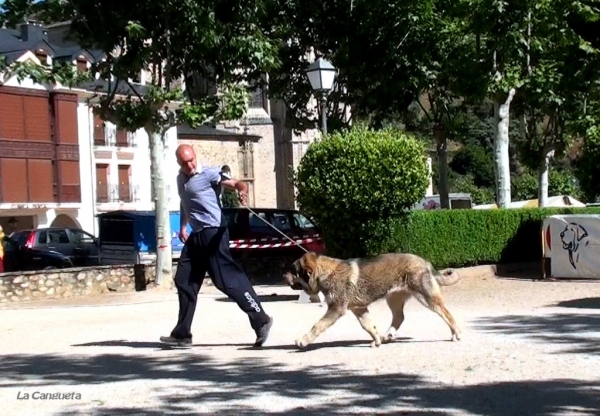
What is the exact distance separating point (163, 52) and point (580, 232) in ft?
30.5

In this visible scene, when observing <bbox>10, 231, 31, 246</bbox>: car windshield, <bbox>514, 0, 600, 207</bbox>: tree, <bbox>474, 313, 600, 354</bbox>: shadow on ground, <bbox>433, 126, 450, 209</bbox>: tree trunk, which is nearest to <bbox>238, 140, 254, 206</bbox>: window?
<bbox>10, 231, 31, 246</bbox>: car windshield

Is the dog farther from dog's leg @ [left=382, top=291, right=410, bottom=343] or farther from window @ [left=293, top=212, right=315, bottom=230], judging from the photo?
window @ [left=293, top=212, right=315, bottom=230]

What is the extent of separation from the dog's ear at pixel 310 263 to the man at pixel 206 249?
611mm

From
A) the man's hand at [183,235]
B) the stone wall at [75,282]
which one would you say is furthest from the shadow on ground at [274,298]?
the man's hand at [183,235]

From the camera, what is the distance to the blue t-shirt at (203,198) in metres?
9.59

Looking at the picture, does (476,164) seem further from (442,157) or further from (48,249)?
(48,249)

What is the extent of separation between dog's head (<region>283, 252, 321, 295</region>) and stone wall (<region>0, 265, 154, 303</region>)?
1073cm

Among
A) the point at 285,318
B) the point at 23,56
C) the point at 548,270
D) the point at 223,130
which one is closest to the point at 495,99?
the point at 548,270

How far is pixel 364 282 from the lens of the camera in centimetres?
941

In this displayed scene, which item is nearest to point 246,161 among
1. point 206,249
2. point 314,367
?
point 206,249

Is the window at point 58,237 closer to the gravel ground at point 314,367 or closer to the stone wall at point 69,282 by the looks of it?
the stone wall at point 69,282

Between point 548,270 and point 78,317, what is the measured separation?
1003cm

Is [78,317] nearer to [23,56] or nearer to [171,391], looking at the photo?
[171,391]

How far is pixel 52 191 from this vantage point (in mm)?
49719
